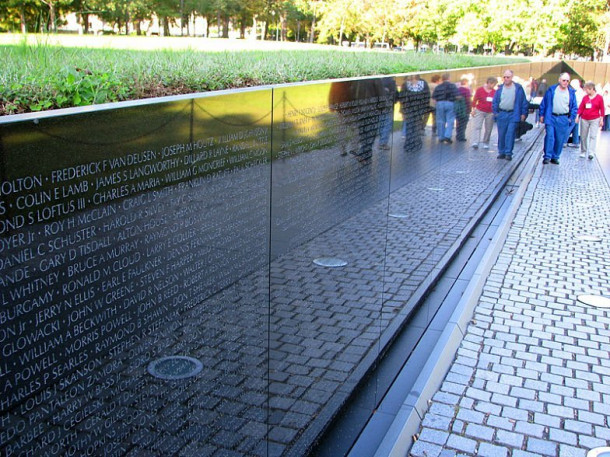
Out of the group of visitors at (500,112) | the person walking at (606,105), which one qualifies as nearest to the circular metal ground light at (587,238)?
the group of visitors at (500,112)

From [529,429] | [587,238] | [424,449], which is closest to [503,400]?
[529,429]

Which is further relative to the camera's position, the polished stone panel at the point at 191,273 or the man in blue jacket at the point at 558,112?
the man in blue jacket at the point at 558,112

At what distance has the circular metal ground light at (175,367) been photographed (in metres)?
2.73

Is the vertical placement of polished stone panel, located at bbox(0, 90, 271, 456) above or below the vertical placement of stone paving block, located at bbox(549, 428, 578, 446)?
above

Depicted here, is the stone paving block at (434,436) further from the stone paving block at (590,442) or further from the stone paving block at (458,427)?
the stone paving block at (590,442)

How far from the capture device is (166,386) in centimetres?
279

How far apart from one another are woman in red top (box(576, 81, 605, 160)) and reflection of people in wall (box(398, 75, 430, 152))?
460 inches

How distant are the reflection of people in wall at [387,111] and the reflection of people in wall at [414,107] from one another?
1.05 feet

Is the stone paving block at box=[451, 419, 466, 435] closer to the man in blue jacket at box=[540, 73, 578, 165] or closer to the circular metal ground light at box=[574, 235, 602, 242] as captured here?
the circular metal ground light at box=[574, 235, 602, 242]

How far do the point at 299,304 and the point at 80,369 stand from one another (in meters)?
2.16

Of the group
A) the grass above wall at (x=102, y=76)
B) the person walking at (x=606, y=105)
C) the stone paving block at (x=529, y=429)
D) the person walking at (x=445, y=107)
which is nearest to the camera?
the grass above wall at (x=102, y=76)

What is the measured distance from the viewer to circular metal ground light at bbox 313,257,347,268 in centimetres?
468

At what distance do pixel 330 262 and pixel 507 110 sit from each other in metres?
11.0

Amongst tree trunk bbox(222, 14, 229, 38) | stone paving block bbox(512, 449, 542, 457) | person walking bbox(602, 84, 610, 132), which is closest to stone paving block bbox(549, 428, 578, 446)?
stone paving block bbox(512, 449, 542, 457)
